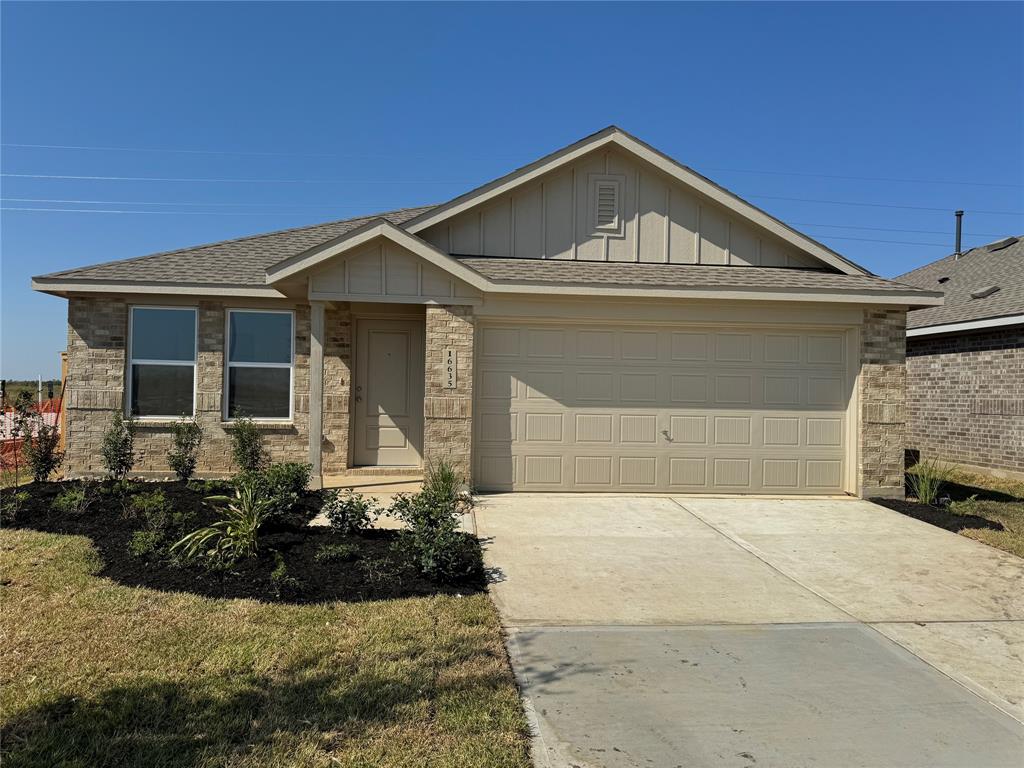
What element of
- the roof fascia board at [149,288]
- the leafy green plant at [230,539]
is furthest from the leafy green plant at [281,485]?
the roof fascia board at [149,288]

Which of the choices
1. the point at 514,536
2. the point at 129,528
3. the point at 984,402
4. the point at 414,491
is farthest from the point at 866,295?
the point at 129,528

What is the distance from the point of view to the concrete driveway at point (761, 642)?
10.1 feet

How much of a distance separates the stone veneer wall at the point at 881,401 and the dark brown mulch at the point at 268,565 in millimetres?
6835

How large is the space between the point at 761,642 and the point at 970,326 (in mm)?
10700

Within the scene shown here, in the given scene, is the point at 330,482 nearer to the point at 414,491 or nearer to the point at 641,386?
the point at 414,491

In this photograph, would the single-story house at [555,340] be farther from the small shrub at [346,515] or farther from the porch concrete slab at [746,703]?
the porch concrete slab at [746,703]

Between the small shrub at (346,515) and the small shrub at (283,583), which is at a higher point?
the small shrub at (346,515)

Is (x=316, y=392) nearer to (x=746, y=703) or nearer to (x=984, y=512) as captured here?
(x=746, y=703)

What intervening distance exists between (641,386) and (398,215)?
6.42 metres

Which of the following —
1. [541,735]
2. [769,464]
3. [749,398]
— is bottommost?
[541,735]

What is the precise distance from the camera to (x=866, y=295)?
884 cm

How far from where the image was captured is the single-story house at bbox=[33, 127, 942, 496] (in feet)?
28.4

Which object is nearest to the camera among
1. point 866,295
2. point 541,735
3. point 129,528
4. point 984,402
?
point 541,735

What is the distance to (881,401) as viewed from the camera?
357 inches
